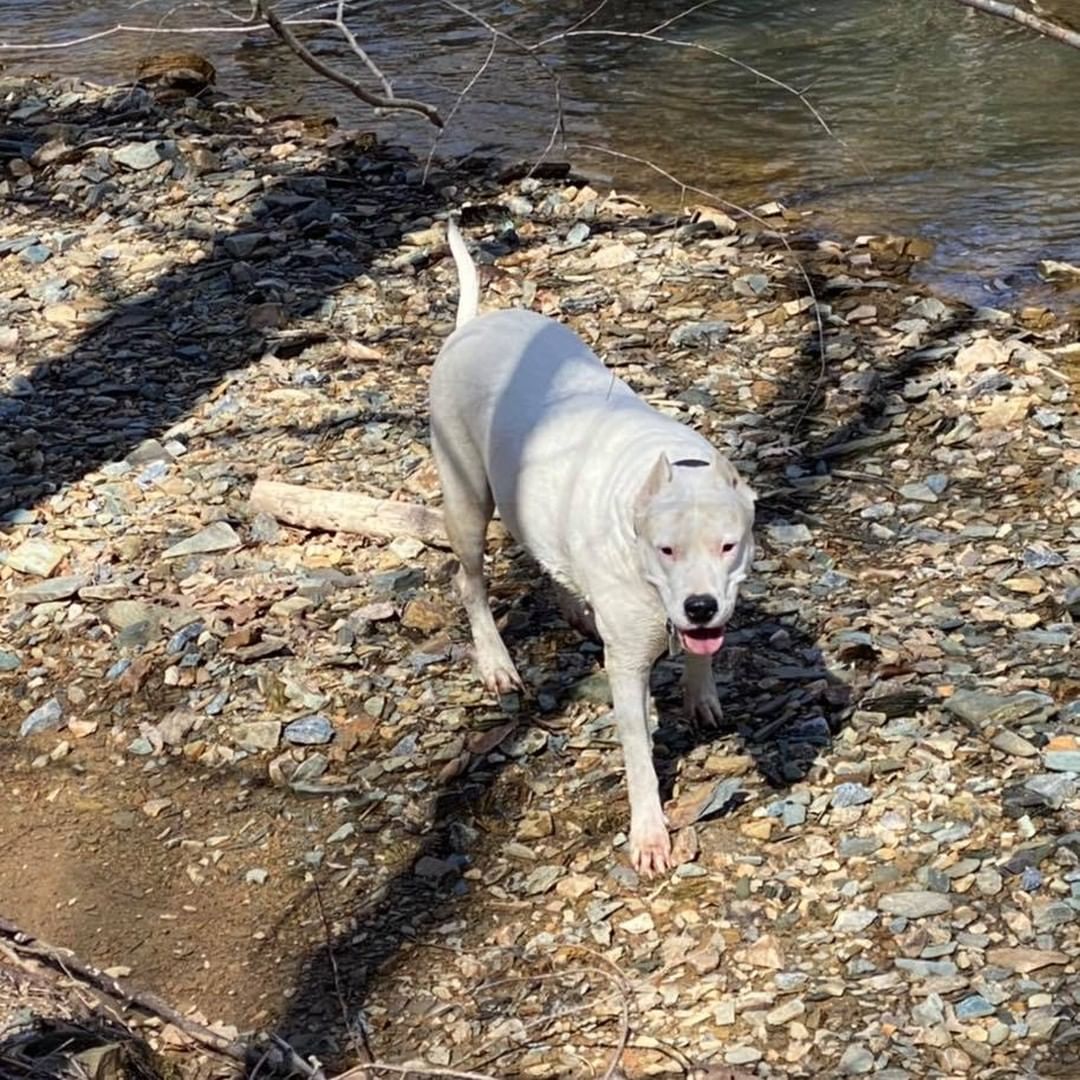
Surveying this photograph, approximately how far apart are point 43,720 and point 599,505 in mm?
2257

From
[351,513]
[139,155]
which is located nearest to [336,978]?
[351,513]

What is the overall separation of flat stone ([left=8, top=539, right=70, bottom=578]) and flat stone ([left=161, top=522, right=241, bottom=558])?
417mm

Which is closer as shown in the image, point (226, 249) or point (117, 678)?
point (117, 678)

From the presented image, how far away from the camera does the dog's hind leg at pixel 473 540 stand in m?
5.52

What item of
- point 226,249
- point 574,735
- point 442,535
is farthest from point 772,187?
point 574,735

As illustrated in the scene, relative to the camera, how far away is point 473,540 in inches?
222

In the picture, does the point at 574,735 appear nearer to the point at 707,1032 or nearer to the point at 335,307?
the point at 707,1032

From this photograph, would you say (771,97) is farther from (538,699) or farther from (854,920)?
(854,920)

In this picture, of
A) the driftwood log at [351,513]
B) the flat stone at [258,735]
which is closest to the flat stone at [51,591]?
the driftwood log at [351,513]

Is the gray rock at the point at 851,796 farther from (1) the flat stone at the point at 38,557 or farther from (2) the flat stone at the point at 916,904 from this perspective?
(1) the flat stone at the point at 38,557

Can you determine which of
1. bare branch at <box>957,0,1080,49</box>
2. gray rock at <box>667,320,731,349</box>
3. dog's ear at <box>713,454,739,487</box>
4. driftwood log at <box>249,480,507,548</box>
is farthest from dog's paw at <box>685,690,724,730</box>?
gray rock at <box>667,320,731,349</box>

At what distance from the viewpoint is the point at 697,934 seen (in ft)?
14.6

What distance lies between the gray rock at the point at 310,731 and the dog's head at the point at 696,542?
1648 millimetres

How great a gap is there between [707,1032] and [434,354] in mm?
4569
